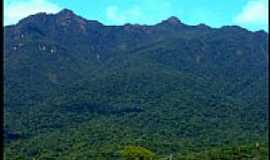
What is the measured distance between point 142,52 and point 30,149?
5386 centimetres

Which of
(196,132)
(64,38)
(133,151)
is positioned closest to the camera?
(133,151)

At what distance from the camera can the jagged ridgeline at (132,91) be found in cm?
5697

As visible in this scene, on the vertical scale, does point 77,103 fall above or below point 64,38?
below

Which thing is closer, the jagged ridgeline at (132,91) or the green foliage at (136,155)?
the green foliage at (136,155)

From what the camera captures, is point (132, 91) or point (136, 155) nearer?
point (136, 155)

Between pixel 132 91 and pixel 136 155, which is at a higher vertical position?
pixel 132 91

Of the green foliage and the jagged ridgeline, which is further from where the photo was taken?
the jagged ridgeline

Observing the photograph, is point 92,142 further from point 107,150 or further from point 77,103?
point 77,103

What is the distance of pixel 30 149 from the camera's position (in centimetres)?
5853

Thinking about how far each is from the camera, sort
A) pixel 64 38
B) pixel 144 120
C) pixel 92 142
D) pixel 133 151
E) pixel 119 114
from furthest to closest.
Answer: pixel 64 38
pixel 119 114
pixel 144 120
pixel 92 142
pixel 133 151

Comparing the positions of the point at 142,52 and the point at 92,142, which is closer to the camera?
the point at 92,142

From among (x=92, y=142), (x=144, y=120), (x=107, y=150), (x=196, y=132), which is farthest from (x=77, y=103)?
(x=107, y=150)

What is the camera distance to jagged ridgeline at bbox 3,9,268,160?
56969 millimetres

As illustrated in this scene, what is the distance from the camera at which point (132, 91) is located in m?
87.8
